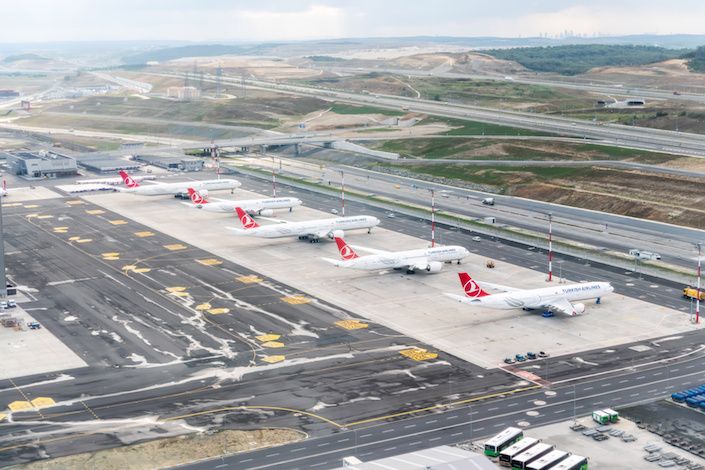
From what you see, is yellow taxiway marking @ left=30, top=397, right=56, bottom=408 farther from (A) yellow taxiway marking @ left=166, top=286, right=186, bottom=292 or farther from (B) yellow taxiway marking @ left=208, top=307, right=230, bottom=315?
(A) yellow taxiway marking @ left=166, top=286, right=186, bottom=292

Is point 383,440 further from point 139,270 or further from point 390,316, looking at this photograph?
point 139,270

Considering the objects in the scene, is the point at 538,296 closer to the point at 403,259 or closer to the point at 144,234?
the point at 403,259

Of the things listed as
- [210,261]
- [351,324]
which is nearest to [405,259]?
[351,324]

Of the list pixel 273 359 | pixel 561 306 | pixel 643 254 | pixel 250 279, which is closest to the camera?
pixel 273 359

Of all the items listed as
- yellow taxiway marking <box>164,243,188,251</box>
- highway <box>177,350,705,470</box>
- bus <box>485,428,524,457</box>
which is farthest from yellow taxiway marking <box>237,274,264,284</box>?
bus <box>485,428,524,457</box>

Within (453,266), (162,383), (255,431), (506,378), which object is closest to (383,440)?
(255,431)

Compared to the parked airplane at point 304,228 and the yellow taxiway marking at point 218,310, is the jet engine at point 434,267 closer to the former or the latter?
the parked airplane at point 304,228
